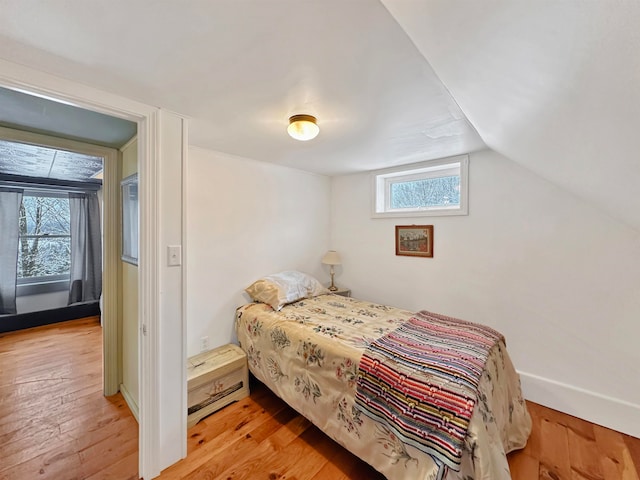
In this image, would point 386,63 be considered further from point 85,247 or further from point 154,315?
point 85,247

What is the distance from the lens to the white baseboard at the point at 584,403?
183 centimetres

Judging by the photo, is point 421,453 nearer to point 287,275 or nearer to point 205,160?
point 287,275

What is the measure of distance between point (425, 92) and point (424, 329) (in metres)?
1.54

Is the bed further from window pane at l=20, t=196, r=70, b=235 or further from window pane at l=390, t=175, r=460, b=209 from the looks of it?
window pane at l=20, t=196, r=70, b=235

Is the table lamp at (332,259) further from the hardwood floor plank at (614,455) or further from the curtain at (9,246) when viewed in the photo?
the curtain at (9,246)

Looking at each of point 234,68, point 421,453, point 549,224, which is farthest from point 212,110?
point 549,224

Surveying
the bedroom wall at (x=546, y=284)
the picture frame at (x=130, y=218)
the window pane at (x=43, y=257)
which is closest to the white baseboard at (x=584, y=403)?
the bedroom wall at (x=546, y=284)

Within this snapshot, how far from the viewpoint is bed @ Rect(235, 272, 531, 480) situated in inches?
45.8

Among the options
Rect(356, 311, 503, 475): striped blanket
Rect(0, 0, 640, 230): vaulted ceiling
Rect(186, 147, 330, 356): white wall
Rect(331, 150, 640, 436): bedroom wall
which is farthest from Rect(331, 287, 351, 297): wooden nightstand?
Rect(0, 0, 640, 230): vaulted ceiling

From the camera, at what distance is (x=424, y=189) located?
9.40 ft

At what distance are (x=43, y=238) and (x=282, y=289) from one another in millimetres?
4211

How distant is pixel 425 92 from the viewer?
1366 millimetres

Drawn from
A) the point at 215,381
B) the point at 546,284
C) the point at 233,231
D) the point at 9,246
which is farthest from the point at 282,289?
the point at 9,246

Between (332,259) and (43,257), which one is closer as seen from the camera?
(332,259)
